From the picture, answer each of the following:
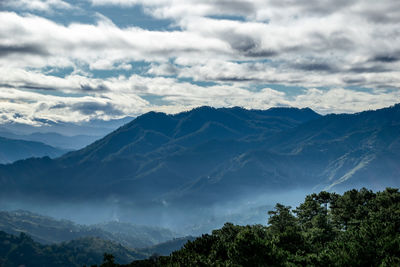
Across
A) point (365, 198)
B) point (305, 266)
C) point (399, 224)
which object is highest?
point (365, 198)

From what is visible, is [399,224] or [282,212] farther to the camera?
[282,212]

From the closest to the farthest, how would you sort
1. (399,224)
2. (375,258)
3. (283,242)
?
(375,258), (283,242), (399,224)

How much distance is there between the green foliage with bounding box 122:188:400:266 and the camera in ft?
265

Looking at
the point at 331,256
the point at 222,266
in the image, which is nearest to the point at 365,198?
the point at 331,256

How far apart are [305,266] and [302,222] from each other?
6753 cm

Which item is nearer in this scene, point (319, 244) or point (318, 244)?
point (318, 244)

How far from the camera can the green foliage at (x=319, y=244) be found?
265 ft

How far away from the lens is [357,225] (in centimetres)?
12019

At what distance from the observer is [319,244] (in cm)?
10662

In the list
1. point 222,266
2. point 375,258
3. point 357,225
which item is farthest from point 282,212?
point 222,266

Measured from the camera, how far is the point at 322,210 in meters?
146

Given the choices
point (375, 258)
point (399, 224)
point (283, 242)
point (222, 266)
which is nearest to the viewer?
point (222, 266)

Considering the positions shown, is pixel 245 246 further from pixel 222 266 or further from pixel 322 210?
pixel 322 210

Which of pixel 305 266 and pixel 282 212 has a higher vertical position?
pixel 282 212
